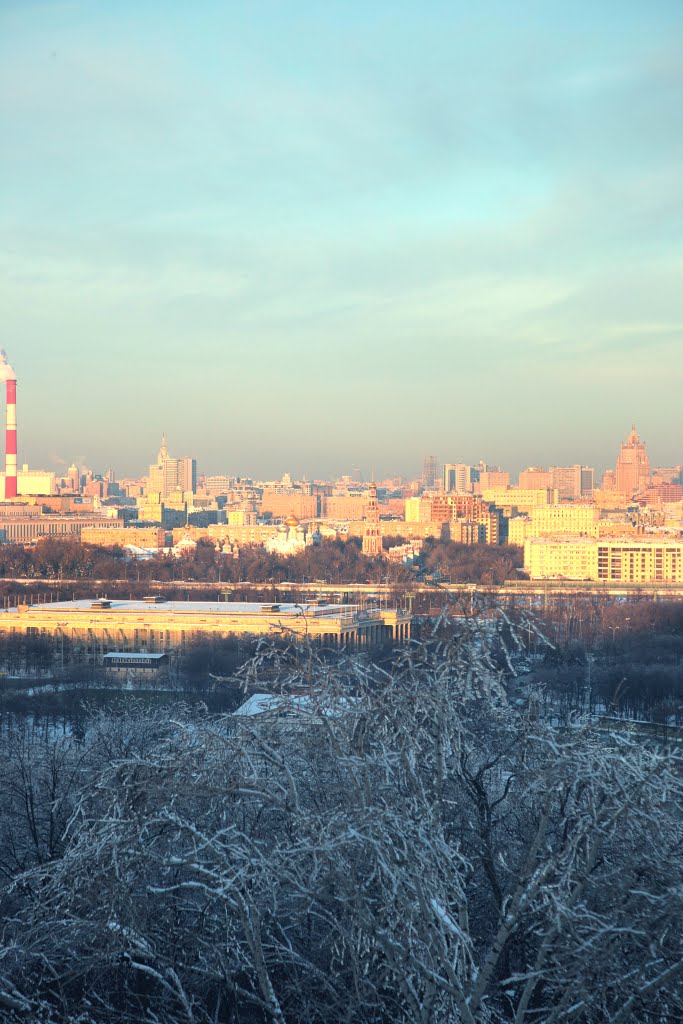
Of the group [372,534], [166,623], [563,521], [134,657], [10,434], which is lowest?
[134,657]

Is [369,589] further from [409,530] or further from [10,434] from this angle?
[10,434]

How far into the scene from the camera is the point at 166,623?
128 feet

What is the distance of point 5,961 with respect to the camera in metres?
6.55

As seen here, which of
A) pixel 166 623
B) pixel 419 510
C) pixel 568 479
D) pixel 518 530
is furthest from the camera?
pixel 568 479

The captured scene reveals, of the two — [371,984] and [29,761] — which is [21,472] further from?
[371,984]

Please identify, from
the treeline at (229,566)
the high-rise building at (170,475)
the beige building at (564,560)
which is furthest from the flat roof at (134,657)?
the high-rise building at (170,475)

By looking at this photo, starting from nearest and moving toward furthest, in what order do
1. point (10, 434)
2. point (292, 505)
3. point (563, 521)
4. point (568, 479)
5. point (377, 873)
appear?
point (377, 873), point (563, 521), point (10, 434), point (292, 505), point (568, 479)

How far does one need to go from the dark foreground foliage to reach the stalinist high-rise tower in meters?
133

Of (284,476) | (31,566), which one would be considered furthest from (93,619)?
(284,476)

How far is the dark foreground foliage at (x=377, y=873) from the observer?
203 inches

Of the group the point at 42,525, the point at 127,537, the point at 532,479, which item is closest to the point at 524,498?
the point at 532,479

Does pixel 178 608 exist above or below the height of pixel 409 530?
below

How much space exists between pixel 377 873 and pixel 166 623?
3429cm

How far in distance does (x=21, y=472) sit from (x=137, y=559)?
78.4 metres
